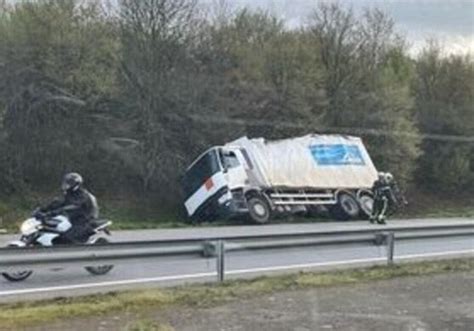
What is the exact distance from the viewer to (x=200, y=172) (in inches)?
1164

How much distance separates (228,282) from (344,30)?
34.2 metres

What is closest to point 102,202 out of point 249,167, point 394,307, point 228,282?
point 249,167

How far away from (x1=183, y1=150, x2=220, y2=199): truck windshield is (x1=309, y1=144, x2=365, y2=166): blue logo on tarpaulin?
496 cm

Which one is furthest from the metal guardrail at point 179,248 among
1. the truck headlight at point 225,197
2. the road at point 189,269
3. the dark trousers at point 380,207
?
the truck headlight at point 225,197

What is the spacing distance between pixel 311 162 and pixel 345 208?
2.15 metres

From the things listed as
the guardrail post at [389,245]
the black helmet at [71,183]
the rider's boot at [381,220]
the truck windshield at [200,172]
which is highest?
the black helmet at [71,183]

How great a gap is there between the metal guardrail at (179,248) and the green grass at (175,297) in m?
0.49

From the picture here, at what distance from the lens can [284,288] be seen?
1034cm

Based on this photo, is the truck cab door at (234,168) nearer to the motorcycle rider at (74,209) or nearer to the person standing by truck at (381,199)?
the person standing by truck at (381,199)

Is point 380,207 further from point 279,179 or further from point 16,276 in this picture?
point 16,276

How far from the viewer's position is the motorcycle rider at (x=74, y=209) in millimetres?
11641

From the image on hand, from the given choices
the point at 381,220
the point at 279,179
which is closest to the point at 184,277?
the point at 381,220

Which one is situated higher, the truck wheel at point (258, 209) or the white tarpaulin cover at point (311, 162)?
the white tarpaulin cover at point (311, 162)

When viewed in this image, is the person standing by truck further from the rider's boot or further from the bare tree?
the bare tree
